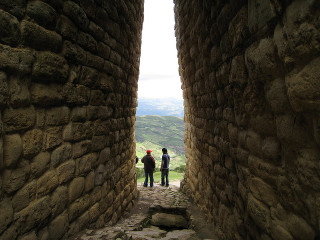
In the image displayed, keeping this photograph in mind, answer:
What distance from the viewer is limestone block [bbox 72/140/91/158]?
2645mm

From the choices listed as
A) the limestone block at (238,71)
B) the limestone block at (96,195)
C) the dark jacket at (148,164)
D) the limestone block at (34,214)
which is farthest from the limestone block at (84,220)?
the dark jacket at (148,164)

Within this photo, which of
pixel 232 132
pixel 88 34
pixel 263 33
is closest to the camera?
pixel 263 33

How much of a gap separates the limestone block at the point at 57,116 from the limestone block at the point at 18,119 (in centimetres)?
21

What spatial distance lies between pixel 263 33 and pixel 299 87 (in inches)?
23.9

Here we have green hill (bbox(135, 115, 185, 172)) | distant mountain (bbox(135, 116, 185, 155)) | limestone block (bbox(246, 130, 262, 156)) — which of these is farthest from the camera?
distant mountain (bbox(135, 116, 185, 155))

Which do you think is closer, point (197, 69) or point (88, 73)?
point (88, 73)

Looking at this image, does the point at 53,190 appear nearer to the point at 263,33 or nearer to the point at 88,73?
the point at 88,73

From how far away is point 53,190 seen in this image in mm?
2242

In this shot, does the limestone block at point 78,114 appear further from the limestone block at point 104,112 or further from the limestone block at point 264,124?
the limestone block at point 264,124

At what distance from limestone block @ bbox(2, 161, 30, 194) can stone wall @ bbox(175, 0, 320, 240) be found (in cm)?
202

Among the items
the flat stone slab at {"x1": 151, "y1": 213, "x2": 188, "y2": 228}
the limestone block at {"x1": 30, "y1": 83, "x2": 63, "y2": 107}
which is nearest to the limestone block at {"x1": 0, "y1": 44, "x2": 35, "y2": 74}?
the limestone block at {"x1": 30, "y1": 83, "x2": 63, "y2": 107}

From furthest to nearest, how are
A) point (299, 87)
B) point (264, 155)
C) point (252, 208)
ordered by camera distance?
point (252, 208) < point (264, 155) < point (299, 87)

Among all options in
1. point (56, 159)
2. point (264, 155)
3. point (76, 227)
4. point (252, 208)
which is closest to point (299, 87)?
point (264, 155)

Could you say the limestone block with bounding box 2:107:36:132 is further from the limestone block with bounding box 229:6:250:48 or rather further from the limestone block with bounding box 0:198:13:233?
the limestone block with bounding box 229:6:250:48
